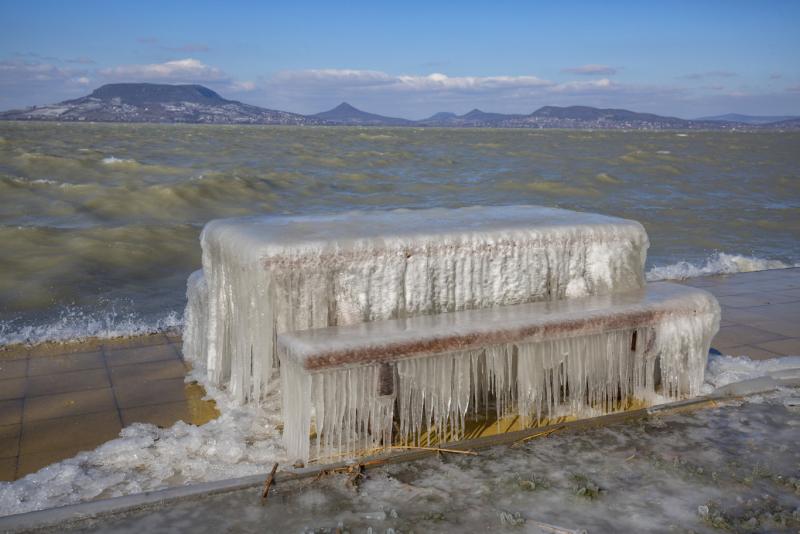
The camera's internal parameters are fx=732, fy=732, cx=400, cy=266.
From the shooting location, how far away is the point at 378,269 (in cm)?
364

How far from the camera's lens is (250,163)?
31.0m

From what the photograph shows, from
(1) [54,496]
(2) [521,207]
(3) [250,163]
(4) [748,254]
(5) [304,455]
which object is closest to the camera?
(1) [54,496]

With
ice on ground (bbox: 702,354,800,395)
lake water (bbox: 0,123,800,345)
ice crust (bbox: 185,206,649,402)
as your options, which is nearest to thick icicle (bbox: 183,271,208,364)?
ice crust (bbox: 185,206,649,402)

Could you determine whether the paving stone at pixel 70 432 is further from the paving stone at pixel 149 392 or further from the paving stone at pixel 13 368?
the paving stone at pixel 13 368

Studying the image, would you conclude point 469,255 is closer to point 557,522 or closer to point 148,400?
point 557,522

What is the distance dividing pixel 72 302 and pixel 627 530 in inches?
288

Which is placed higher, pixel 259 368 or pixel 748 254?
pixel 259 368

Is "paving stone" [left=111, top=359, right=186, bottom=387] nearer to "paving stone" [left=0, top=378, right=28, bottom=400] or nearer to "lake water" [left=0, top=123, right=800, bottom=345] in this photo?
"paving stone" [left=0, top=378, right=28, bottom=400]

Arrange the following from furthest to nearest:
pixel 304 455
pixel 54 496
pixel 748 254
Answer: pixel 748 254, pixel 304 455, pixel 54 496

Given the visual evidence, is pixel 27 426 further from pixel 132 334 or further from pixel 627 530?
pixel 627 530

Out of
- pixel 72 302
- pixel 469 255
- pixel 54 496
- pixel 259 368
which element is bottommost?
pixel 72 302

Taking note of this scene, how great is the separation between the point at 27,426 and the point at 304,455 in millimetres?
1690

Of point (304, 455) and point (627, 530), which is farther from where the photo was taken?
point (304, 455)

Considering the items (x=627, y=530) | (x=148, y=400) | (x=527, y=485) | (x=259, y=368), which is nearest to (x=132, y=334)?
(x=148, y=400)
